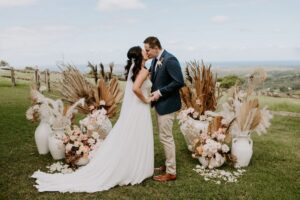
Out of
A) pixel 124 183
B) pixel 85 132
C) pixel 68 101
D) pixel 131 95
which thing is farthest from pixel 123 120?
pixel 68 101

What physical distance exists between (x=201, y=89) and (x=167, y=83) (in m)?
1.56

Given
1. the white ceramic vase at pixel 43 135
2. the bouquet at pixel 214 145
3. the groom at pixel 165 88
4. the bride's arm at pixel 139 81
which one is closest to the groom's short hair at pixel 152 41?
the groom at pixel 165 88

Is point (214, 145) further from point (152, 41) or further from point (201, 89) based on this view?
point (152, 41)

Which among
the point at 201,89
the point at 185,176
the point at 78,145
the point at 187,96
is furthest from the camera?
the point at 187,96

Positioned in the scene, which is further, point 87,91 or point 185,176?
point 87,91

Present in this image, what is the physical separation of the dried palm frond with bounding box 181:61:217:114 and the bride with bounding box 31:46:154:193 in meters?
1.61

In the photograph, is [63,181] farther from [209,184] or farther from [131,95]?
Result: [209,184]

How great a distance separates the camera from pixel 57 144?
6.46 m

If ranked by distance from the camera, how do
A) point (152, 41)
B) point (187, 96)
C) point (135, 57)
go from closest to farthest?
point (135, 57), point (152, 41), point (187, 96)

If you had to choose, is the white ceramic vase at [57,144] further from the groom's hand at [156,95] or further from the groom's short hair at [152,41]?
the groom's short hair at [152,41]

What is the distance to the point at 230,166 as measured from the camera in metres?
6.30

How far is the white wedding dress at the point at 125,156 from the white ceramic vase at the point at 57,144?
0.89 m

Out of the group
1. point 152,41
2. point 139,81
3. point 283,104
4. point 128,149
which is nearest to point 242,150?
point 128,149

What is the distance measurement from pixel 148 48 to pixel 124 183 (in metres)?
1.86
